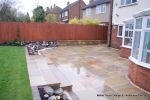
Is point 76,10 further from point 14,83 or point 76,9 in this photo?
point 14,83

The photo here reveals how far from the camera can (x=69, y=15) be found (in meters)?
44.6

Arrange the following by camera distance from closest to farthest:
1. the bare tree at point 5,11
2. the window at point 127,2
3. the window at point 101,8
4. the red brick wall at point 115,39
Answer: the window at point 127,2
the red brick wall at point 115,39
the window at point 101,8
the bare tree at point 5,11

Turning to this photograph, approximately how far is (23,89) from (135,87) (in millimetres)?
4306

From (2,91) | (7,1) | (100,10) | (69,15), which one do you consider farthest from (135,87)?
(69,15)

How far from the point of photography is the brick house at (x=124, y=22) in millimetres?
13211

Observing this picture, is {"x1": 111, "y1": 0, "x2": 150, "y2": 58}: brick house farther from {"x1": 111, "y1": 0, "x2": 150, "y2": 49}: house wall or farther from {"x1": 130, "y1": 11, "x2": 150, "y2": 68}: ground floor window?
{"x1": 130, "y1": 11, "x2": 150, "y2": 68}: ground floor window

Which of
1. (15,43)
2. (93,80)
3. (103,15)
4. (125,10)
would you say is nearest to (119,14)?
(125,10)

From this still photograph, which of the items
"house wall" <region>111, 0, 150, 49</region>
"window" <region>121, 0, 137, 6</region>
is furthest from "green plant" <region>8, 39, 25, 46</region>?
"window" <region>121, 0, 137, 6</region>

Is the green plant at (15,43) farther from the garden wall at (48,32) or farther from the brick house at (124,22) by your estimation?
the brick house at (124,22)

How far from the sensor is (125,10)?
16.6 meters

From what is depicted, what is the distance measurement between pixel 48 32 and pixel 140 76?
548 inches

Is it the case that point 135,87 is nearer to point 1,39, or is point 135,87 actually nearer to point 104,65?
point 104,65

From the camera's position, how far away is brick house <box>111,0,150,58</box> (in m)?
13.2

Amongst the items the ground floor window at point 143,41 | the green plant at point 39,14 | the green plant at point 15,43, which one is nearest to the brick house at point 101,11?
the green plant at point 39,14
